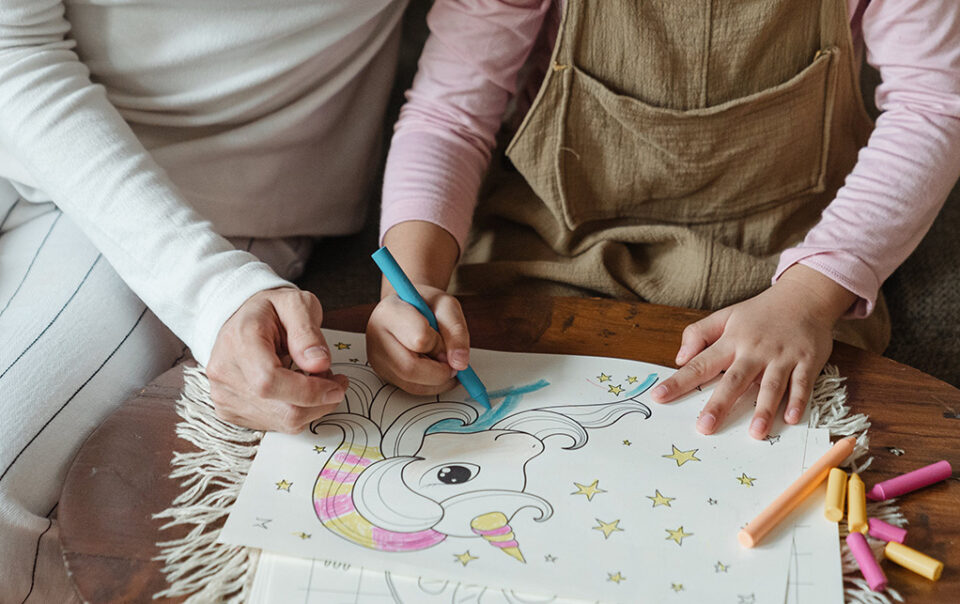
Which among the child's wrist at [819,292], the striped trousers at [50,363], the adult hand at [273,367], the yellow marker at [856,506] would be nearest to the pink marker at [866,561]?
the yellow marker at [856,506]

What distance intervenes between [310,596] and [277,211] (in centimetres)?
53

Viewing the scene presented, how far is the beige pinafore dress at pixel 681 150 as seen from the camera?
753 millimetres

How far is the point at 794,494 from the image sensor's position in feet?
1.74

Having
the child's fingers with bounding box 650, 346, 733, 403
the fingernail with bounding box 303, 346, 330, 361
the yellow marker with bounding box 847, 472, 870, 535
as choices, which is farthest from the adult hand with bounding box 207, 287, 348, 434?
the yellow marker with bounding box 847, 472, 870, 535

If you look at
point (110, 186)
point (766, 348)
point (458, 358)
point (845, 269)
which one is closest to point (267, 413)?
point (458, 358)

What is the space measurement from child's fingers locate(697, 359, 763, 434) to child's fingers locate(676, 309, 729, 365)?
34mm

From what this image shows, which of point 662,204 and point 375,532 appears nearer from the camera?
point 375,532

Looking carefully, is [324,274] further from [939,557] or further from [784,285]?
[939,557]

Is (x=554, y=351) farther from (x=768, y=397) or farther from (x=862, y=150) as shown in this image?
(x=862, y=150)

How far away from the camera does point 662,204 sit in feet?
2.73

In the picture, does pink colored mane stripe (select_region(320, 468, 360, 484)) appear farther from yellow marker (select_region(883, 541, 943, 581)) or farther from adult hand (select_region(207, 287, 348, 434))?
yellow marker (select_region(883, 541, 943, 581))

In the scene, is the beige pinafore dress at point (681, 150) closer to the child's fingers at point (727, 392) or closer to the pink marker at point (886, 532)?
the child's fingers at point (727, 392)

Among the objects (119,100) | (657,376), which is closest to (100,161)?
(119,100)

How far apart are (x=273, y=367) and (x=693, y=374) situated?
0.98 ft
